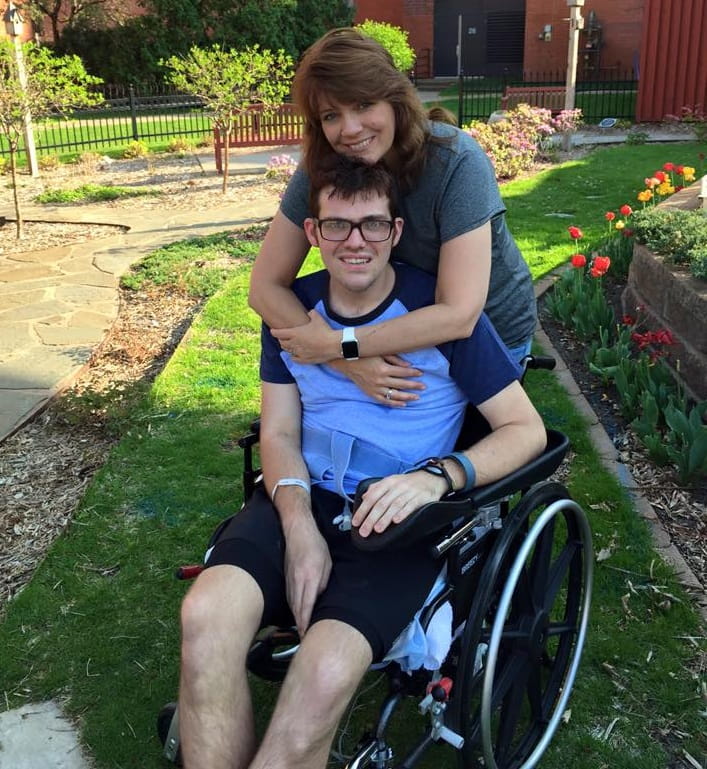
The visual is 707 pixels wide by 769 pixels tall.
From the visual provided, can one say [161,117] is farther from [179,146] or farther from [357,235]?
[357,235]

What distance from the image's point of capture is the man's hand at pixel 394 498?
189cm

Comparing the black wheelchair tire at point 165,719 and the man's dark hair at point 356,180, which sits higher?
the man's dark hair at point 356,180

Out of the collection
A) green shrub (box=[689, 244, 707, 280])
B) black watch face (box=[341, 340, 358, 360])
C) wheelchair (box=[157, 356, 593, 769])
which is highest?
black watch face (box=[341, 340, 358, 360])

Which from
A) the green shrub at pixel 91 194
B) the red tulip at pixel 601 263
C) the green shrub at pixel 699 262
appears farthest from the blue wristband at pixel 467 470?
the green shrub at pixel 91 194

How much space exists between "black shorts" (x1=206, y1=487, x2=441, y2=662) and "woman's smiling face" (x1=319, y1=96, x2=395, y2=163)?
3.03ft

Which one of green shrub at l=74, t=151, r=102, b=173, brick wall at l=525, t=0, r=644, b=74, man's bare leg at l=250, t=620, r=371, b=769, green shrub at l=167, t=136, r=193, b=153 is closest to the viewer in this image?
man's bare leg at l=250, t=620, r=371, b=769

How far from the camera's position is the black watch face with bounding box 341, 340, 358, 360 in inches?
85.3

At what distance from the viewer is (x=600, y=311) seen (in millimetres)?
4641

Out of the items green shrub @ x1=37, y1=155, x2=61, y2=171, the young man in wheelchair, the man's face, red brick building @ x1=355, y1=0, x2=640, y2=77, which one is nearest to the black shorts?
the young man in wheelchair

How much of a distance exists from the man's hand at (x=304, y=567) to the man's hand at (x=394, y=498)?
0.47 feet

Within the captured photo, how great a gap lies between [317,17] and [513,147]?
1395cm

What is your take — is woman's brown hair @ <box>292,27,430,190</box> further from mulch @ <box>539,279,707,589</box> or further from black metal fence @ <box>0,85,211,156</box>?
black metal fence @ <box>0,85,211,156</box>

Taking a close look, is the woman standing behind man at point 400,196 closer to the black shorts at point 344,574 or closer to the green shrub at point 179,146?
the black shorts at point 344,574

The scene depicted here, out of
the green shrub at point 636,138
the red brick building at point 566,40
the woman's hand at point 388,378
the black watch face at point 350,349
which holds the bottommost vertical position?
the green shrub at point 636,138
